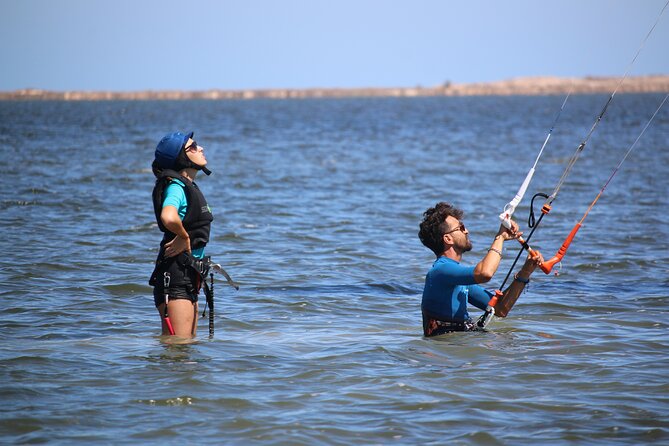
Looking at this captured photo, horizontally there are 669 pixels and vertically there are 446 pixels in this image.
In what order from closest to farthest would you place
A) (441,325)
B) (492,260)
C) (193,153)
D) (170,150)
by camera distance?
(492,260), (170,150), (193,153), (441,325)

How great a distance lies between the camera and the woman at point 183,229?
7.17m

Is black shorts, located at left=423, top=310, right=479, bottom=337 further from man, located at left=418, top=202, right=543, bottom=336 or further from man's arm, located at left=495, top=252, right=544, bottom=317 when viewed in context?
man's arm, located at left=495, top=252, right=544, bottom=317

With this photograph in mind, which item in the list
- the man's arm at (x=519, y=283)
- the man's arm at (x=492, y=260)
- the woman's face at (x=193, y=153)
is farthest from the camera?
the man's arm at (x=519, y=283)

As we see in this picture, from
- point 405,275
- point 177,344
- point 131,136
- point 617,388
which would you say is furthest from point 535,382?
point 131,136

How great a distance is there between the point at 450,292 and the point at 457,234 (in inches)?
19.6

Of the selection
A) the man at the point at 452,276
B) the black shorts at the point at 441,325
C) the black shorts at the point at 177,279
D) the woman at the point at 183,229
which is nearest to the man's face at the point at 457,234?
the man at the point at 452,276

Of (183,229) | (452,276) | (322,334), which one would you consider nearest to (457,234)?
(452,276)

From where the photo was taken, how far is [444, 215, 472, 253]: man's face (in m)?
7.50

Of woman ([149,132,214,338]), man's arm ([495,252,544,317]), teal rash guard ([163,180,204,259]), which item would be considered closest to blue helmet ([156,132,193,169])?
woman ([149,132,214,338])

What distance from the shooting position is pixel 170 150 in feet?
23.7

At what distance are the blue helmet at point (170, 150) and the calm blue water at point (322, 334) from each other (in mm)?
1638

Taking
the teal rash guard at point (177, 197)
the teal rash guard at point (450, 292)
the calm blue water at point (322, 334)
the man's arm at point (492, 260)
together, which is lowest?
the calm blue water at point (322, 334)

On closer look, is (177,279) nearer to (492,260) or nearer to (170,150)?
(170,150)

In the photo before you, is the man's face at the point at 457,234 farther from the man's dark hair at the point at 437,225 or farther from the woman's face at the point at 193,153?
the woman's face at the point at 193,153
